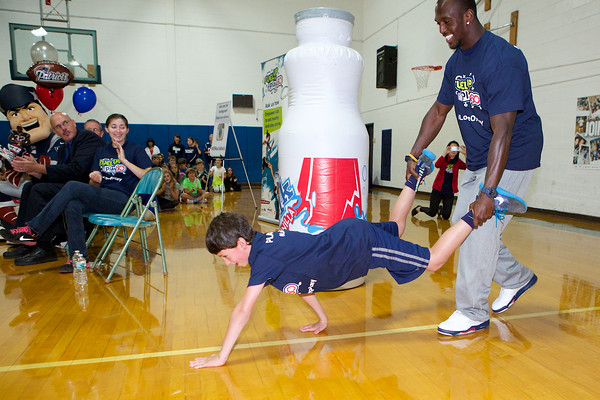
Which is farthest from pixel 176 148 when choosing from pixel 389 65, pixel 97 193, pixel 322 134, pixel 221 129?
pixel 322 134

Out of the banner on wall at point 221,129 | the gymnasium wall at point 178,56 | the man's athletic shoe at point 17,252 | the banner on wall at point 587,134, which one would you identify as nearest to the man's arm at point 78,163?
the man's athletic shoe at point 17,252

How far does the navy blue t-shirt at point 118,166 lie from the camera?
12.4ft

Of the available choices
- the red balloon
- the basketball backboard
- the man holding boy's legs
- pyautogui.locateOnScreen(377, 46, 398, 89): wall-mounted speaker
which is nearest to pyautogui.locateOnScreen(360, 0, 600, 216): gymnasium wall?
pyautogui.locateOnScreen(377, 46, 398, 89): wall-mounted speaker

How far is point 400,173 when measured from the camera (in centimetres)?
1190

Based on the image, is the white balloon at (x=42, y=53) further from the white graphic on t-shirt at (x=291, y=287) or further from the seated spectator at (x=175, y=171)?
the white graphic on t-shirt at (x=291, y=287)

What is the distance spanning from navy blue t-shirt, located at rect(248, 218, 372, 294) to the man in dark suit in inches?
110

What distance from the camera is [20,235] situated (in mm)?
3748

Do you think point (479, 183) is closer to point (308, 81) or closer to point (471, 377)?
point (471, 377)

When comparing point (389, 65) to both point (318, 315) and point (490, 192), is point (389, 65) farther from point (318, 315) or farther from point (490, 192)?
point (318, 315)

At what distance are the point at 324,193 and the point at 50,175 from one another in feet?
8.86

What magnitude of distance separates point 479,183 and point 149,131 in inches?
481

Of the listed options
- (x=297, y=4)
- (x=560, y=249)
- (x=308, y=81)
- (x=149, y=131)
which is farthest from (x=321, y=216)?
(x=297, y=4)

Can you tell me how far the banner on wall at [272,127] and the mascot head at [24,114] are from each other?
3011 millimetres

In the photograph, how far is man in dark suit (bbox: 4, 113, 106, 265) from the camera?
12.5 ft
